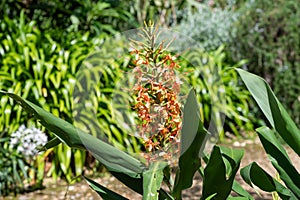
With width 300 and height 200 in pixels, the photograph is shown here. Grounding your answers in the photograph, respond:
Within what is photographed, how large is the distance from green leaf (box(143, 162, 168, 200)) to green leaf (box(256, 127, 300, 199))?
0.26 m

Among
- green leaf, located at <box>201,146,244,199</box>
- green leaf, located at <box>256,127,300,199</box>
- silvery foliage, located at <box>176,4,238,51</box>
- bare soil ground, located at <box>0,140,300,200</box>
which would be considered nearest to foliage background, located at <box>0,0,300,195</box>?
silvery foliage, located at <box>176,4,238,51</box>

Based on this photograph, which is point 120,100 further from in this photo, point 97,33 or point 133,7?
point 133,7

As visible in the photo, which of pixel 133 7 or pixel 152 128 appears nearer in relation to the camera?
pixel 152 128

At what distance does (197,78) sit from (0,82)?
189 cm

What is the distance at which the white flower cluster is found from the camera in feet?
14.4

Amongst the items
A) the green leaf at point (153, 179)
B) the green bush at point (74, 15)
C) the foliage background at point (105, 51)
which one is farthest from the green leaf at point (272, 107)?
the green bush at point (74, 15)

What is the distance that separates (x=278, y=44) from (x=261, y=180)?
472 centimetres

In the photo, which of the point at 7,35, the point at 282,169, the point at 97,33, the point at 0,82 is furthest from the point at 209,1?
the point at 282,169

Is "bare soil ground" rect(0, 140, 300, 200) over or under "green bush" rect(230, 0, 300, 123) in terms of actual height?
under

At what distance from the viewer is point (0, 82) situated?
15.9 ft

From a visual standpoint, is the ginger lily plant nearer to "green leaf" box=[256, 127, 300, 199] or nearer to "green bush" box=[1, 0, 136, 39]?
"green leaf" box=[256, 127, 300, 199]

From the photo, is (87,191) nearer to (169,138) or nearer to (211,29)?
(211,29)

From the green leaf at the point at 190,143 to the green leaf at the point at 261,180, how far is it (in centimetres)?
15

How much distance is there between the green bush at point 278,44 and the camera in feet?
19.0
